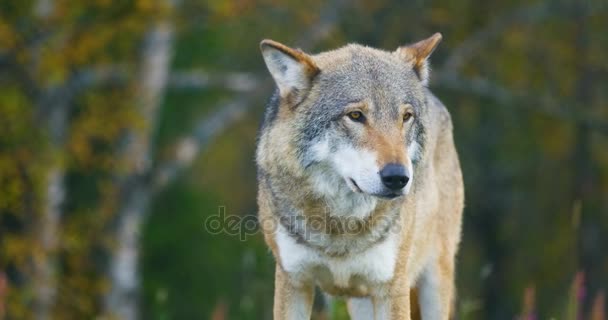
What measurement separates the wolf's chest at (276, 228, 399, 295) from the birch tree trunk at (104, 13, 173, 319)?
10925mm

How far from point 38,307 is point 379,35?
298 inches

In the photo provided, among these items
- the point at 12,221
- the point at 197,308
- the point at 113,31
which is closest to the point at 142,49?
the point at 113,31

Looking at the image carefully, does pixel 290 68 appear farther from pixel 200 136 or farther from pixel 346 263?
pixel 200 136

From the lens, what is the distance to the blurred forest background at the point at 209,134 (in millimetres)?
15797

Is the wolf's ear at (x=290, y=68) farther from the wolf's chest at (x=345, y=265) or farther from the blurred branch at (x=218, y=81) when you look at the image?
the blurred branch at (x=218, y=81)

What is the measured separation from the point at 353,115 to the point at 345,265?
83 centimetres

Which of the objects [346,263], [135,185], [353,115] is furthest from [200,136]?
[353,115]

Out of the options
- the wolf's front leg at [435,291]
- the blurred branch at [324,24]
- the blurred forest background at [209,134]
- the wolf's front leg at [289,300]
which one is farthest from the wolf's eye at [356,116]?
the blurred branch at [324,24]

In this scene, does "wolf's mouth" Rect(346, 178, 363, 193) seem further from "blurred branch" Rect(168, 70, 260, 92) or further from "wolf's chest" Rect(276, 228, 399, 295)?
"blurred branch" Rect(168, 70, 260, 92)

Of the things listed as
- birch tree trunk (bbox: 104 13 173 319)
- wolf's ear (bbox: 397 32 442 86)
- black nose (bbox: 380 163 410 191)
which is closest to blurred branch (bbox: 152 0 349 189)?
birch tree trunk (bbox: 104 13 173 319)

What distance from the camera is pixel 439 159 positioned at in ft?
22.8

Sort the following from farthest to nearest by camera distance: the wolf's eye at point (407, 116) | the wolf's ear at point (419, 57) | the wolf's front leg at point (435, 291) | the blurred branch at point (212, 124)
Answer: the blurred branch at point (212, 124) < the wolf's front leg at point (435, 291) < the wolf's ear at point (419, 57) < the wolf's eye at point (407, 116)

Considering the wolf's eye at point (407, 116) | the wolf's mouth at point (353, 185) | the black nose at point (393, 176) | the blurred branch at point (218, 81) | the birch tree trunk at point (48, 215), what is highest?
the wolf's eye at point (407, 116)

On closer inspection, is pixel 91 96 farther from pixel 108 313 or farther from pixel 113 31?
pixel 108 313
